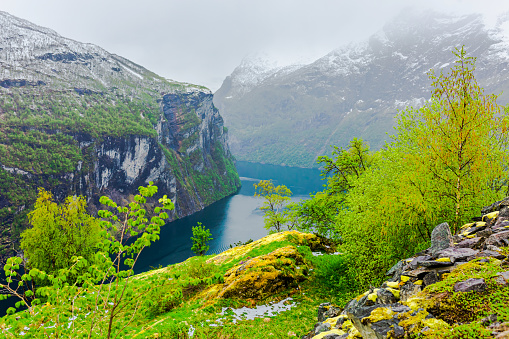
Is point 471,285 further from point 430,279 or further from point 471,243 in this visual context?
point 471,243

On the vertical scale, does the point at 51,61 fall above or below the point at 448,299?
above

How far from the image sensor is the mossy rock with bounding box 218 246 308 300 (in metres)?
17.9

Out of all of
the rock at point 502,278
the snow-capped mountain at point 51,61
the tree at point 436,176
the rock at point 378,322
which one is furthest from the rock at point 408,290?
the snow-capped mountain at point 51,61

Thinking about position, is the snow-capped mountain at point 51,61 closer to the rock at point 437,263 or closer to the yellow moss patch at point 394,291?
the yellow moss patch at point 394,291

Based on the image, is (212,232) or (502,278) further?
(212,232)

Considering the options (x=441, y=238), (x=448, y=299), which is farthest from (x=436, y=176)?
(x=448, y=299)

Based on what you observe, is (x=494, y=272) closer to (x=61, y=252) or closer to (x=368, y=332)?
(x=368, y=332)

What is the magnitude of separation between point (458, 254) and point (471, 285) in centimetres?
229

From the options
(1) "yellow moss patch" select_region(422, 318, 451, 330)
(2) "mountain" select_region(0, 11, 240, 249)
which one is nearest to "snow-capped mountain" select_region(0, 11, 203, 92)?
(2) "mountain" select_region(0, 11, 240, 249)

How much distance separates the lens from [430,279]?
A: 7.26 metres

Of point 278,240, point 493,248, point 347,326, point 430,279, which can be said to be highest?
point 493,248

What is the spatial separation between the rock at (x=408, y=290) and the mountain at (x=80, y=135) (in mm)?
109020

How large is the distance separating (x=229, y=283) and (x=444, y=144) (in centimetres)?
1559

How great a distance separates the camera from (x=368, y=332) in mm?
6371
